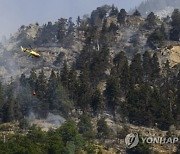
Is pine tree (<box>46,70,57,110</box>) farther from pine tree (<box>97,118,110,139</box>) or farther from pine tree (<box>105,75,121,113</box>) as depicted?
pine tree (<box>97,118,110,139</box>)

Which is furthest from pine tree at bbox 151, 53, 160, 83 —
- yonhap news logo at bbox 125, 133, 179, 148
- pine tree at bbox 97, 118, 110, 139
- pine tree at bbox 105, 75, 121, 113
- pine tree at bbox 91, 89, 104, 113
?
pine tree at bbox 97, 118, 110, 139

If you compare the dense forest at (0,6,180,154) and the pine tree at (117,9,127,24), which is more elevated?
the pine tree at (117,9,127,24)

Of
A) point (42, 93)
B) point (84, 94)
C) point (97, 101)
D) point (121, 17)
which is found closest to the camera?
point (97, 101)

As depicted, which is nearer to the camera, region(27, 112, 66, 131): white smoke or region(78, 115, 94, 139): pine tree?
region(78, 115, 94, 139): pine tree

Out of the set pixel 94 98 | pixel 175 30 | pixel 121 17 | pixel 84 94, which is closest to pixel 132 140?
pixel 94 98

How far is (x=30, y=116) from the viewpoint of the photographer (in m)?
125

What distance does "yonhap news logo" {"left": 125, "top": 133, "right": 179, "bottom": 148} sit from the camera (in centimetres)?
10326

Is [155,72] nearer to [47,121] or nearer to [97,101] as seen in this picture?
[97,101]

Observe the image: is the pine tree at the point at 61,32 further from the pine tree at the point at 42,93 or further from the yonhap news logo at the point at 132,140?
the yonhap news logo at the point at 132,140

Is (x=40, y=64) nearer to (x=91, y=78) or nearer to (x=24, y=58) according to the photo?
(x=24, y=58)

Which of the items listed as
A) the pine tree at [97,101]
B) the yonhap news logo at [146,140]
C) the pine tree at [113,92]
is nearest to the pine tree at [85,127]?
the yonhap news logo at [146,140]

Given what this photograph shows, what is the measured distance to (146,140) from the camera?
105 metres

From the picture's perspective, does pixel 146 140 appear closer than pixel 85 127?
Yes

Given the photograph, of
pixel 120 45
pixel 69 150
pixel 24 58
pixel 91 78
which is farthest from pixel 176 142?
pixel 24 58
